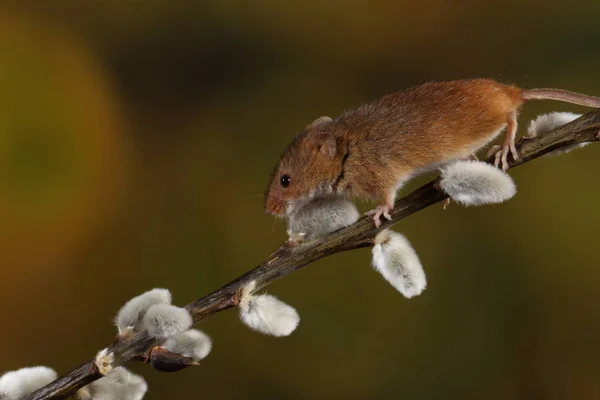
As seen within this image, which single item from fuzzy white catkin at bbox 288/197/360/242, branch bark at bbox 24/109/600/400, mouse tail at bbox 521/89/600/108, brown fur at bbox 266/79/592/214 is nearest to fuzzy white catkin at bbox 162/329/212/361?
branch bark at bbox 24/109/600/400

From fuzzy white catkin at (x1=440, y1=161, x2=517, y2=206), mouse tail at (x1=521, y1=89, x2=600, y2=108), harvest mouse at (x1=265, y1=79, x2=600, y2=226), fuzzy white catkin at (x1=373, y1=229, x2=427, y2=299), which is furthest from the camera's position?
harvest mouse at (x1=265, y1=79, x2=600, y2=226)

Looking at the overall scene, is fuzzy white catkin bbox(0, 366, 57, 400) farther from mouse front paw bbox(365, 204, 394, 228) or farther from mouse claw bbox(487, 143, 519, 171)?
mouse claw bbox(487, 143, 519, 171)

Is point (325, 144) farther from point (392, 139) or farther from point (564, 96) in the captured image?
point (564, 96)

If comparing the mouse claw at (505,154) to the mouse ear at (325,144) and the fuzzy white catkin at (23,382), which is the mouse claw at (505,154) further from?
the fuzzy white catkin at (23,382)

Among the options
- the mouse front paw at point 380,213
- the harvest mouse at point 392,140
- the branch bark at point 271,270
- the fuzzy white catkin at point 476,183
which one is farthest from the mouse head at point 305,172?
the fuzzy white catkin at point 476,183

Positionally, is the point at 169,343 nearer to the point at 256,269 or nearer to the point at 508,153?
the point at 256,269

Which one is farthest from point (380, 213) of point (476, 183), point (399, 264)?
point (476, 183)
